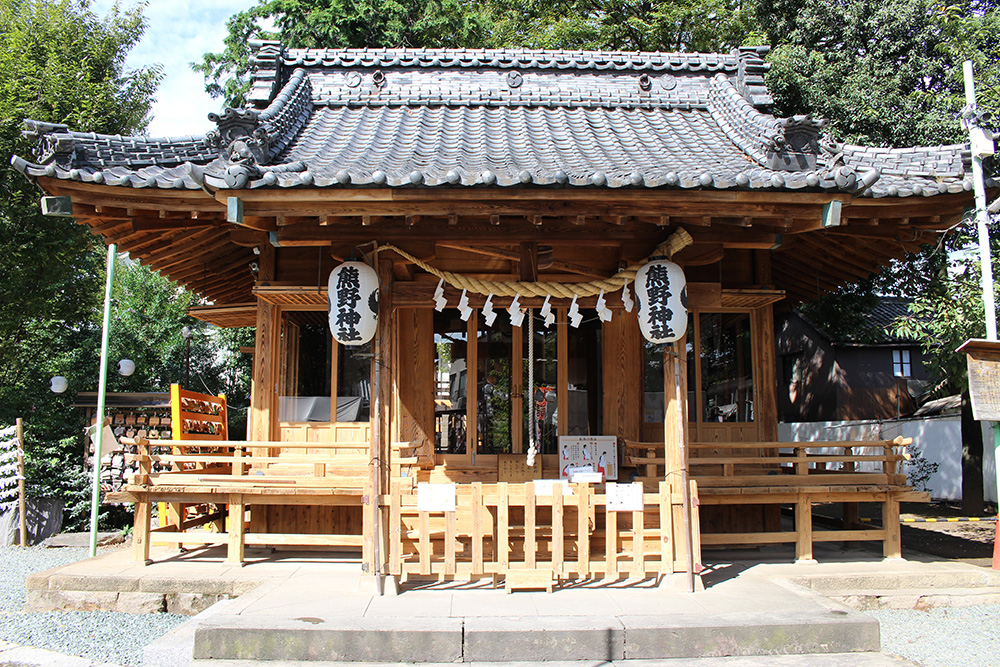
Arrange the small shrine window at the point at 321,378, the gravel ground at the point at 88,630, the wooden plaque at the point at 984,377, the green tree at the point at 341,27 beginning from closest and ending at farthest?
the gravel ground at the point at 88,630 < the wooden plaque at the point at 984,377 < the small shrine window at the point at 321,378 < the green tree at the point at 341,27

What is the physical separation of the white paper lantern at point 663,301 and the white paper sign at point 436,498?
229 centimetres

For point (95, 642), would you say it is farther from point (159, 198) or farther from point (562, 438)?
point (562, 438)

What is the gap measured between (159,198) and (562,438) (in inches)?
191

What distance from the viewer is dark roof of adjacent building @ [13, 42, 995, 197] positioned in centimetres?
566

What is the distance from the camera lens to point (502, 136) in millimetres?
7977

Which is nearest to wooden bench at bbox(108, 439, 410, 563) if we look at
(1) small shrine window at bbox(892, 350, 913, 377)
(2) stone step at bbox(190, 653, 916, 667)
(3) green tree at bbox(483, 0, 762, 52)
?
(2) stone step at bbox(190, 653, 916, 667)

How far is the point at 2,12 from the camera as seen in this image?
1422cm

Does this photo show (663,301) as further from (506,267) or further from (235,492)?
(235,492)

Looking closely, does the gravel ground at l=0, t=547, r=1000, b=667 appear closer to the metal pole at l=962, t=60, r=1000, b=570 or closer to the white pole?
the metal pole at l=962, t=60, r=1000, b=570

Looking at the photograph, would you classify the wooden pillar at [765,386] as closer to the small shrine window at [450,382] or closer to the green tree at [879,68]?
the small shrine window at [450,382]

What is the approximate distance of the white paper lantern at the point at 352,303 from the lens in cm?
614

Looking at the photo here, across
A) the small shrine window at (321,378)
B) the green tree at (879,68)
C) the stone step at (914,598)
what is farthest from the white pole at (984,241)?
the small shrine window at (321,378)

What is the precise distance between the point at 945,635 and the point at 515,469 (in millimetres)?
4313

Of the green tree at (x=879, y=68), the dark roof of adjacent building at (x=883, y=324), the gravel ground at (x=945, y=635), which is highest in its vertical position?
the green tree at (x=879, y=68)
